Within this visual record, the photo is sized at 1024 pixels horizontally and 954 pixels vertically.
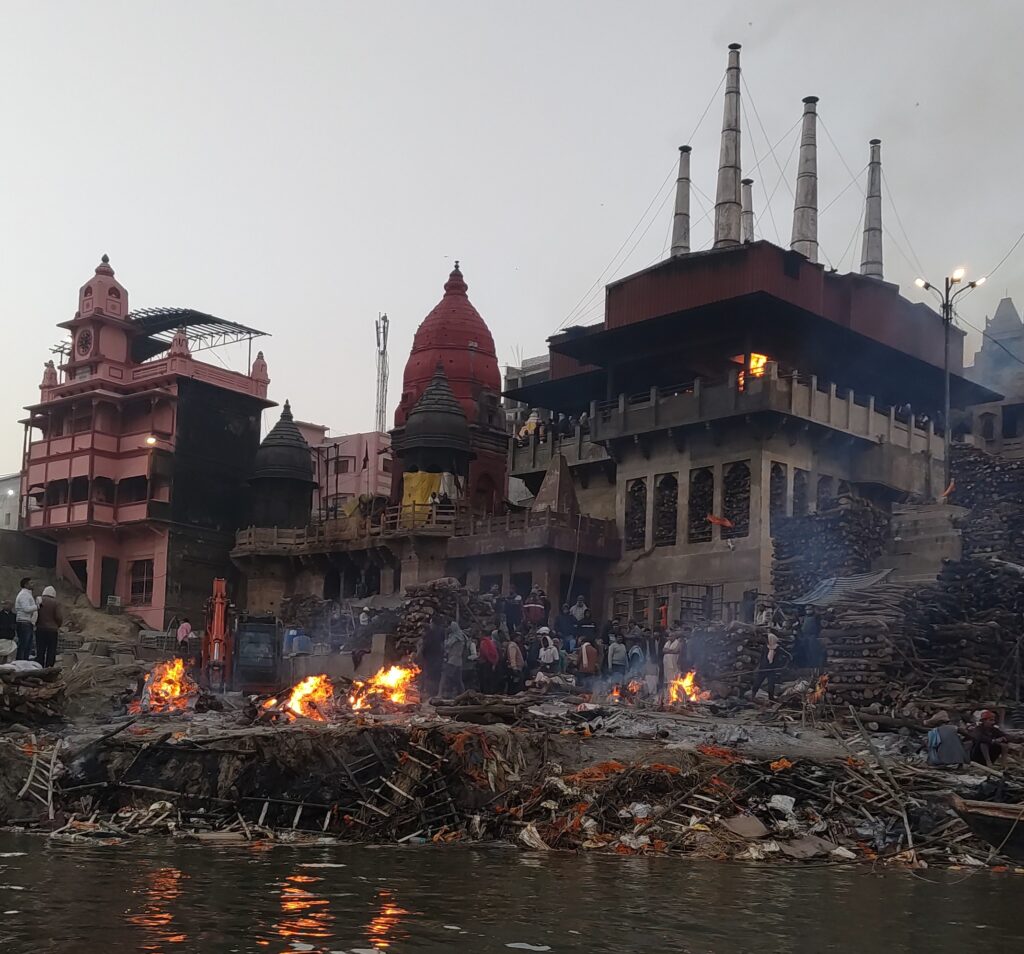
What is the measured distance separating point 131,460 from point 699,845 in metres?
42.9

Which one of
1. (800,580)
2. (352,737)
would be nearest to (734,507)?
(800,580)

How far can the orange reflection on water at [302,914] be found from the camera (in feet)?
30.5

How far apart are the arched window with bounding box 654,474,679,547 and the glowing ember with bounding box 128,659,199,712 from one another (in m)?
17.1

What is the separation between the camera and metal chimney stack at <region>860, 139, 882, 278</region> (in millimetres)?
52688

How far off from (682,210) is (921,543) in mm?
26050

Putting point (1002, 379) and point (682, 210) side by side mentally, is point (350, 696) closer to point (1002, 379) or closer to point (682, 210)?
point (682, 210)

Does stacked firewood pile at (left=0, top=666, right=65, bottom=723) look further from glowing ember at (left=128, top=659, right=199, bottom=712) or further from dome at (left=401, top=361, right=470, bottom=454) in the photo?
dome at (left=401, top=361, right=470, bottom=454)

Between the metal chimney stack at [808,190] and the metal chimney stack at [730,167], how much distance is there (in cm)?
404

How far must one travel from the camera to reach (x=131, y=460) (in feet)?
176

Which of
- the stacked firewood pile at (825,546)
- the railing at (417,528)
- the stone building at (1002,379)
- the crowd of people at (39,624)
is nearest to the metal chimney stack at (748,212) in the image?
the stone building at (1002,379)

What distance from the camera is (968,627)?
2219 cm

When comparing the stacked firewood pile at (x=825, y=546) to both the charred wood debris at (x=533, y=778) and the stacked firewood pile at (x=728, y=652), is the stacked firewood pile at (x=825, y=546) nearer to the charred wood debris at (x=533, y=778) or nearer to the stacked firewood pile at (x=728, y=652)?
the stacked firewood pile at (x=728, y=652)

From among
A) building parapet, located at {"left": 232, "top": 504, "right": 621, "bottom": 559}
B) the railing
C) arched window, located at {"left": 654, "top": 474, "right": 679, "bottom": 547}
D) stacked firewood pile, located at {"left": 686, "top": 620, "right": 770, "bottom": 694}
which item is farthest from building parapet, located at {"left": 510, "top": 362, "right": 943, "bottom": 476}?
stacked firewood pile, located at {"left": 686, "top": 620, "right": 770, "bottom": 694}

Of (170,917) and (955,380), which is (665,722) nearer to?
(170,917)
